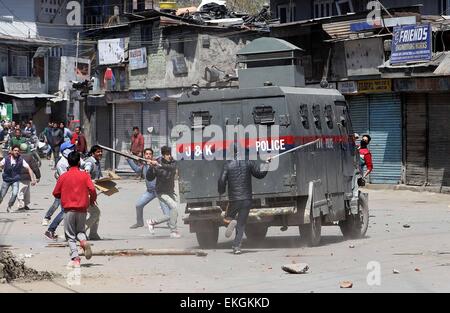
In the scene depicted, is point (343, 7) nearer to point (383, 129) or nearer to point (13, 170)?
point (383, 129)

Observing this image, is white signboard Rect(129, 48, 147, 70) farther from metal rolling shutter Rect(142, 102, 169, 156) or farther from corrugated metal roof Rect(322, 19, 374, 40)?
corrugated metal roof Rect(322, 19, 374, 40)

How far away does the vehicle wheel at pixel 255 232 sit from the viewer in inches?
653

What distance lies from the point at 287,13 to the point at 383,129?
11330 millimetres

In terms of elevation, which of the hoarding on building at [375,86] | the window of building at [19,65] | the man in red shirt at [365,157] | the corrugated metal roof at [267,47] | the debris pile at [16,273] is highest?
the window of building at [19,65]

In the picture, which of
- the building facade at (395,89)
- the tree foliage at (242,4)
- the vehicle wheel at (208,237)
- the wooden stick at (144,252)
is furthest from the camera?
the tree foliage at (242,4)

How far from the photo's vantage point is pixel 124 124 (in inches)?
1578

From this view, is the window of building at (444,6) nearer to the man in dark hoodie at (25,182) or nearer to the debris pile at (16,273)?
the man in dark hoodie at (25,182)

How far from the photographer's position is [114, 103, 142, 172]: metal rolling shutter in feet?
129

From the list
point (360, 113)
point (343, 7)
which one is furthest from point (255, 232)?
point (343, 7)

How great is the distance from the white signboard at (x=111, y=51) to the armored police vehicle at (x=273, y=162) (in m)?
26.0

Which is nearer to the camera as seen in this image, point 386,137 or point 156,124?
point 386,137

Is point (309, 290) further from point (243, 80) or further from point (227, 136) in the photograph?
point (243, 80)

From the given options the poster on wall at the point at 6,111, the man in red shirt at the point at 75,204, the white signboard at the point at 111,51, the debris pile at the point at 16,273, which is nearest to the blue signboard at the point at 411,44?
the man in red shirt at the point at 75,204
